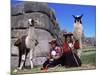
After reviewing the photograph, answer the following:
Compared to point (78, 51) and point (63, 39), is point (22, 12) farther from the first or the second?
point (78, 51)

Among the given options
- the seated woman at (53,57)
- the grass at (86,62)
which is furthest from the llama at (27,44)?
the grass at (86,62)

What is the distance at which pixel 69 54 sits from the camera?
2520 mm

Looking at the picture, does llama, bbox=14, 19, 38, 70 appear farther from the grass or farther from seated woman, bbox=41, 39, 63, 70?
the grass

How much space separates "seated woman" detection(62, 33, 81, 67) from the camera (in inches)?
98.4

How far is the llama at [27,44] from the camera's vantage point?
7.61 feet

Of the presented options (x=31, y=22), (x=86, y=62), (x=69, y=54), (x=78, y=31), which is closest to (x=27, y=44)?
(x=31, y=22)

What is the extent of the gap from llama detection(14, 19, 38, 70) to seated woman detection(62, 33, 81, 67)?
36 centimetres

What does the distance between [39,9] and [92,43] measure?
77cm

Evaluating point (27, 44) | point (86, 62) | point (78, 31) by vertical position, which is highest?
point (78, 31)

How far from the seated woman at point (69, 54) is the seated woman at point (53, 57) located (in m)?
0.06

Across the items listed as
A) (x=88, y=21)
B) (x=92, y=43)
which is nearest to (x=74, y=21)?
(x=88, y=21)

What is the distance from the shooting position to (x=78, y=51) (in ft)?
8.39

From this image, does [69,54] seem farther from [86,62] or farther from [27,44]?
[27,44]

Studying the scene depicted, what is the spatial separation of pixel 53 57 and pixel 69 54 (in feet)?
0.66
